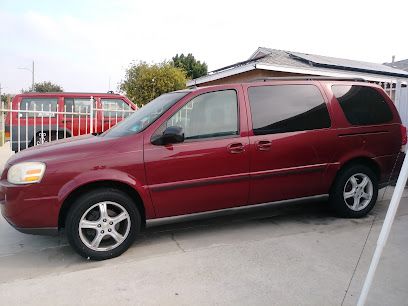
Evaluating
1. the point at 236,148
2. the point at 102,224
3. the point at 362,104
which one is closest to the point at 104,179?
the point at 102,224

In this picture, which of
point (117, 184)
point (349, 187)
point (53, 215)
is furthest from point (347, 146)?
point (53, 215)

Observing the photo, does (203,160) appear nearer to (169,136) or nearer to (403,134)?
(169,136)

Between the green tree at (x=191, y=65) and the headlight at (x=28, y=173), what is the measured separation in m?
32.1

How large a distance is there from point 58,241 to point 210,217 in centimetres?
190

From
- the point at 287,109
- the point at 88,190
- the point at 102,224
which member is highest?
the point at 287,109

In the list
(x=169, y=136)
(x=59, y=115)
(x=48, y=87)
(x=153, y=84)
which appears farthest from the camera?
(x=48, y=87)

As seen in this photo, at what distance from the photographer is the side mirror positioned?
3939 millimetres

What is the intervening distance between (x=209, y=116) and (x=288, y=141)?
990mm

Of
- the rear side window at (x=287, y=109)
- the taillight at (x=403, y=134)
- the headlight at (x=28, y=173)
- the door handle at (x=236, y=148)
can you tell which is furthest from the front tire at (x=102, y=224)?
the taillight at (x=403, y=134)

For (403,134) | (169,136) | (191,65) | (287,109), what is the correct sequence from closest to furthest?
(169,136)
(287,109)
(403,134)
(191,65)

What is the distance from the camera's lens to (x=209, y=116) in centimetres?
427

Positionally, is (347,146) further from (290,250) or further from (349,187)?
(290,250)

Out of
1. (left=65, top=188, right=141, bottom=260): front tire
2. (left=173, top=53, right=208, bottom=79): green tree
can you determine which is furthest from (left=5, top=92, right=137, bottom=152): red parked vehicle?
(left=173, top=53, right=208, bottom=79): green tree

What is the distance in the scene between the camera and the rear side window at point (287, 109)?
443 centimetres
